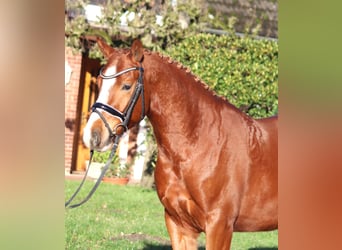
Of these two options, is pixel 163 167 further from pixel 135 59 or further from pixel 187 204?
pixel 135 59

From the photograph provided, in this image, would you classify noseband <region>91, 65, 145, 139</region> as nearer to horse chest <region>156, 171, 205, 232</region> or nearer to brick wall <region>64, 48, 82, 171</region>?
horse chest <region>156, 171, 205, 232</region>

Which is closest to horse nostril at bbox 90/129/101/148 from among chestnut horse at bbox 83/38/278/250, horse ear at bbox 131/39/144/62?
chestnut horse at bbox 83/38/278/250

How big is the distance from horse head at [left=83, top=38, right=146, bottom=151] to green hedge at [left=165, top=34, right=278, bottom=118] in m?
3.83

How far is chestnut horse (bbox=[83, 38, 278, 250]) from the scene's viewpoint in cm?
223

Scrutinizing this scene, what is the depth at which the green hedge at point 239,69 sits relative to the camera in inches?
242

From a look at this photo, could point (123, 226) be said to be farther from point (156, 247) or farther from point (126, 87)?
point (126, 87)

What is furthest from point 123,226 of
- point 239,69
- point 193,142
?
point 193,142

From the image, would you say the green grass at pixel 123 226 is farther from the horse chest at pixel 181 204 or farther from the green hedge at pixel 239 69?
the horse chest at pixel 181 204

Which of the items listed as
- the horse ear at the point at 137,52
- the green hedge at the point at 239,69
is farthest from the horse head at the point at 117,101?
the green hedge at the point at 239,69

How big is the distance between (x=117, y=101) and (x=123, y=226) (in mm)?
3203

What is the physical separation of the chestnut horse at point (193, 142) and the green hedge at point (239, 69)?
146 inches
